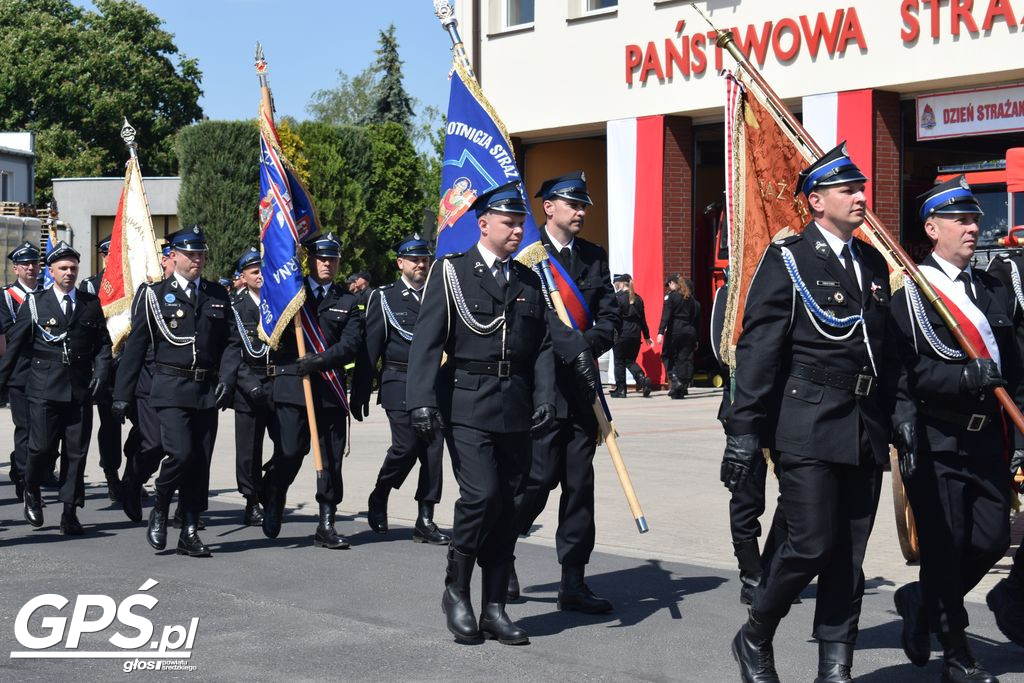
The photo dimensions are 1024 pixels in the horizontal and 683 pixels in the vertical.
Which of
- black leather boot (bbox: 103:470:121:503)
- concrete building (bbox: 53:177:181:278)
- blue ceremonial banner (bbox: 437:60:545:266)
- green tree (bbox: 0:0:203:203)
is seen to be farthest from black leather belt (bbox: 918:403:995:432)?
green tree (bbox: 0:0:203:203)

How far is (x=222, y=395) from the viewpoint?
33.2ft

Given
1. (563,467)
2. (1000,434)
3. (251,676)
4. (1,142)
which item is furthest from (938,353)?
(1,142)

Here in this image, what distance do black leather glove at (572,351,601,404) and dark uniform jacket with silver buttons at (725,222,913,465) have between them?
1.63 metres

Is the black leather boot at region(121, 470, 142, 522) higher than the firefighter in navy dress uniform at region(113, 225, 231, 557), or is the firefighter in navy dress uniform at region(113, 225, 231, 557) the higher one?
the firefighter in navy dress uniform at region(113, 225, 231, 557)

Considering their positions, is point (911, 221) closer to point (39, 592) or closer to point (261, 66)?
point (261, 66)

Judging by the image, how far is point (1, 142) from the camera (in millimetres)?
51844

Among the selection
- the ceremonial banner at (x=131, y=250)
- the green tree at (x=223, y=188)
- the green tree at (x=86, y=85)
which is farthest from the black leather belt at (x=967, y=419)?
the green tree at (x=86, y=85)

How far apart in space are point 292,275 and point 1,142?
4446 cm

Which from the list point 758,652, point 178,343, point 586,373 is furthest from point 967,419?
point 178,343

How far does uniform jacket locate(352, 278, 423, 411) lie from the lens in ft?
34.4

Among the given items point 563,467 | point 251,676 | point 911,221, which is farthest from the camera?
point 911,221

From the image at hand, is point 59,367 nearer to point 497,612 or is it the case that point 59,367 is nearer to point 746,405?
point 497,612

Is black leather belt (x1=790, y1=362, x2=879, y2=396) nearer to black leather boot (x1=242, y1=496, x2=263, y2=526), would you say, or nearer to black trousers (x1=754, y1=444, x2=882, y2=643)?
black trousers (x1=754, y1=444, x2=882, y2=643)

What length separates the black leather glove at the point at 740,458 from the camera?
5875 mm
